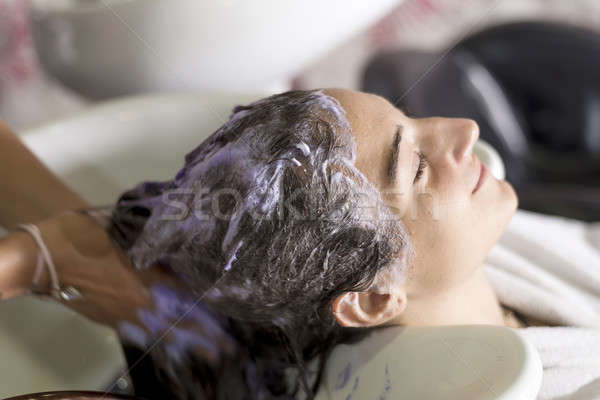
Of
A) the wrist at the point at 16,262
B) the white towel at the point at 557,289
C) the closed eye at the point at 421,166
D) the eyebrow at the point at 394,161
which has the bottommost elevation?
the white towel at the point at 557,289

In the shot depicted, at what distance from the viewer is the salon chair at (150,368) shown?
67 cm

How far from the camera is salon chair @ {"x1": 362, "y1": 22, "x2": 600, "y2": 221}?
1.46 metres

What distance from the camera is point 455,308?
85 centimetres

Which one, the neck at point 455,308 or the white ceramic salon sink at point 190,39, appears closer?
the neck at point 455,308

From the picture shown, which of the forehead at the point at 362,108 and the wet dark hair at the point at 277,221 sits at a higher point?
the forehead at the point at 362,108

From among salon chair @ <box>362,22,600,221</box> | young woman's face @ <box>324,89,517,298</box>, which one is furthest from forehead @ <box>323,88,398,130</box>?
salon chair @ <box>362,22,600,221</box>

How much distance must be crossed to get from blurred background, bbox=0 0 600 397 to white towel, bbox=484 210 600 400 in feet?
0.24

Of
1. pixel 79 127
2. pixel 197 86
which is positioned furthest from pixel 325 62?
pixel 79 127

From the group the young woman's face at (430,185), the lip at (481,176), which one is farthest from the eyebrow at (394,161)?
the lip at (481,176)

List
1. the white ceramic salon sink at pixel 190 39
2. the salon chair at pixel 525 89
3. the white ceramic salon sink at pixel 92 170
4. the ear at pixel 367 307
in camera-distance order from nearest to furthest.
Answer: the ear at pixel 367 307 → the white ceramic salon sink at pixel 92 170 → the white ceramic salon sink at pixel 190 39 → the salon chair at pixel 525 89

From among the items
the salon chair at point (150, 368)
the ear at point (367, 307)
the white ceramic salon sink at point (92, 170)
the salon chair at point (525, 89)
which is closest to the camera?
the salon chair at point (150, 368)

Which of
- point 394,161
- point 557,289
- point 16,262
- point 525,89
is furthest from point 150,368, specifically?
point 525,89

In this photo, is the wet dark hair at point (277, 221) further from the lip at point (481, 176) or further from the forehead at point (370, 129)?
the lip at point (481, 176)

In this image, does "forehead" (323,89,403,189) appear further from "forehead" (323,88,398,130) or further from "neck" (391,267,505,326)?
"neck" (391,267,505,326)
